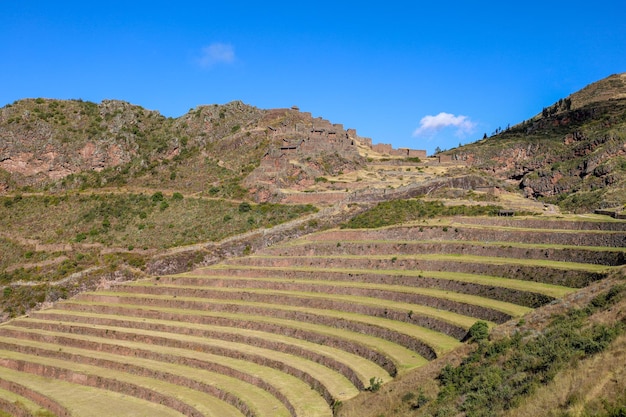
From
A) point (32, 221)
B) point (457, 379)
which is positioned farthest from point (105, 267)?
point (457, 379)

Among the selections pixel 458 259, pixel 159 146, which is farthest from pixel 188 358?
pixel 159 146

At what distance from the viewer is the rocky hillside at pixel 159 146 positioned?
190 ft

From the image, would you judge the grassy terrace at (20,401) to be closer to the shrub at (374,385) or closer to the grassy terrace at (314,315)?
the grassy terrace at (314,315)

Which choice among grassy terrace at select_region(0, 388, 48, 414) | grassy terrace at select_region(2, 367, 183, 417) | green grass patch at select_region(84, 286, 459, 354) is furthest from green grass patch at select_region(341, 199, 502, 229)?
grassy terrace at select_region(0, 388, 48, 414)

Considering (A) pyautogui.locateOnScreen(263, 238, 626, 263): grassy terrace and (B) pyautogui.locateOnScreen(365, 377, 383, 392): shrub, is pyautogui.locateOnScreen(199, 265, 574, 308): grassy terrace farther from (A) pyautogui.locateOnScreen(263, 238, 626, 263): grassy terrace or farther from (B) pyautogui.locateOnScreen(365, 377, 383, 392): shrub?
(B) pyautogui.locateOnScreen(365, 377, 383, 392): shrub

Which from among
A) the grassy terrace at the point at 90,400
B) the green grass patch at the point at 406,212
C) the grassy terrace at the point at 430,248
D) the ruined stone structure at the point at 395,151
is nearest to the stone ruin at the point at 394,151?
the ruined stone structure at the point at 395,151

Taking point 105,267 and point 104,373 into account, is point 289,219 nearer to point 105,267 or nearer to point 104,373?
point 105,267

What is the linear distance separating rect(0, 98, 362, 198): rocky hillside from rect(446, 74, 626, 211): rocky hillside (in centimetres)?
2079

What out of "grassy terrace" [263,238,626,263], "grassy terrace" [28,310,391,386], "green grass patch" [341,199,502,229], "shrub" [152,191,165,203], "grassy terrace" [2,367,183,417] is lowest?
"grassy terrace" [2,367,183,417]

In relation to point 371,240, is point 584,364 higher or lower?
lower

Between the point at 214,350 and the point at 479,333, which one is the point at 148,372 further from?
the point at 479,333

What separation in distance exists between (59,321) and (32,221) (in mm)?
24697

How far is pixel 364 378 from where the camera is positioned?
19.4m

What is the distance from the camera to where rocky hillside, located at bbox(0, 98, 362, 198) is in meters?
57.8
